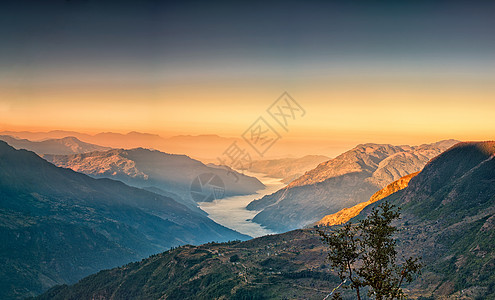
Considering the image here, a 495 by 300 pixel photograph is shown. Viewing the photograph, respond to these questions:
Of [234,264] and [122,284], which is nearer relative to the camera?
[234,264]

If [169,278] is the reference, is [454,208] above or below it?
above

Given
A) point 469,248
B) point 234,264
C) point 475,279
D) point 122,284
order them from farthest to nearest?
point 122,284 < point 234,264 < point 469,248 < point 475,279

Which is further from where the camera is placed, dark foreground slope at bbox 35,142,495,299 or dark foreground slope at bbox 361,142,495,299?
dark foreground slope at bbox 35,142,495,299

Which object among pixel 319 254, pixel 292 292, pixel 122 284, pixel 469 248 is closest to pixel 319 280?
pixel 292 292

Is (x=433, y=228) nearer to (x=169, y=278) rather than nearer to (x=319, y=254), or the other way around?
(x=319, y=254)

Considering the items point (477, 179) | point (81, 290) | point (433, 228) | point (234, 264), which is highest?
point (477, 179)

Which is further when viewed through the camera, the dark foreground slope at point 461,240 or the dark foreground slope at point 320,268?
the dark foreground slope at point 320,268

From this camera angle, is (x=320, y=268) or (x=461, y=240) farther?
(x=320, y=268)

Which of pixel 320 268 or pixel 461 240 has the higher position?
pixel 461 240
